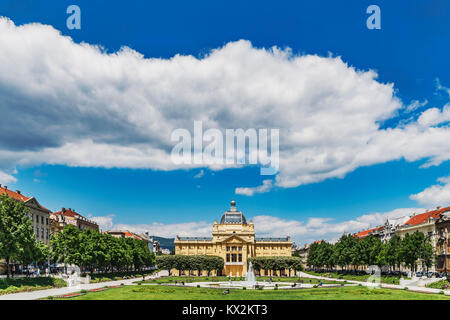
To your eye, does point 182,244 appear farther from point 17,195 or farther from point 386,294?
point 386,294

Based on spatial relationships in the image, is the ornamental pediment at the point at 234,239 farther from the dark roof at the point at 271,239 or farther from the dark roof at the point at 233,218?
the dark roof at the point at 233,218

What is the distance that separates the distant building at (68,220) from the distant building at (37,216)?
30.8ft

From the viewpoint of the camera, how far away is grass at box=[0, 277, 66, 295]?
54.9 metres

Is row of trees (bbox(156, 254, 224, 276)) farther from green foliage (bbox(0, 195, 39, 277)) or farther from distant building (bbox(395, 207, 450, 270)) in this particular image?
green foliage (bbox(0, 195, 39, 277))

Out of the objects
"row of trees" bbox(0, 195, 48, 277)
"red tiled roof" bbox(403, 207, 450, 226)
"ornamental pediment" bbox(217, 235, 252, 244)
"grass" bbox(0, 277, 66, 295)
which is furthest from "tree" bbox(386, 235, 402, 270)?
"row of trees" bbox(0, 195, 48, 277)

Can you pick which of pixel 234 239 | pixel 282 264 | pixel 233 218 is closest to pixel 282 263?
pixel 282 264

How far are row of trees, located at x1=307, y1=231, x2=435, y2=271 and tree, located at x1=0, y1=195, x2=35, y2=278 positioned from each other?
74.8 metres

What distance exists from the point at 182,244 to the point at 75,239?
7728 cm

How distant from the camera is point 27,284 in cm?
6006

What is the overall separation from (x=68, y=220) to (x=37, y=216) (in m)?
29.0

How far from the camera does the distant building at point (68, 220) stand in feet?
401

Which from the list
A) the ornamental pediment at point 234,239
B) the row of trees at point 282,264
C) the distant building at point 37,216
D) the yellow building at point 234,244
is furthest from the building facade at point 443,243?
the distant building at point 37,216

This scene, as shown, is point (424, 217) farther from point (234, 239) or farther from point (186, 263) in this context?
point (186, 263)
